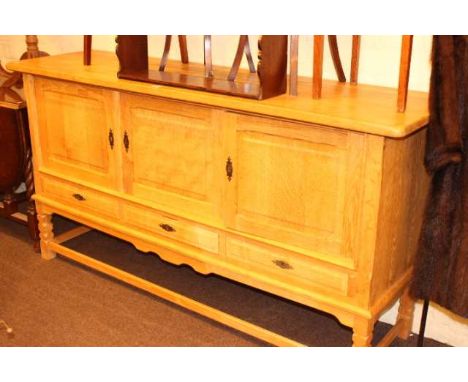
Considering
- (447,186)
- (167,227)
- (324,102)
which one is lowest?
(167,227)

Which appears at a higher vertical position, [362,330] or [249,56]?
[249,56]

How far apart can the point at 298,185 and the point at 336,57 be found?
568 mm

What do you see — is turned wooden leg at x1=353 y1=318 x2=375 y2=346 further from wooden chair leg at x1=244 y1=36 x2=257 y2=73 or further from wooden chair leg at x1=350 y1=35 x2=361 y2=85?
wooden chair leg at x1=244 y1=36 x2=257 y2=73

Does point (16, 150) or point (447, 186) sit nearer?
point (447, 186)

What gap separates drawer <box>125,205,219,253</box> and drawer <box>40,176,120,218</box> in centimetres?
11

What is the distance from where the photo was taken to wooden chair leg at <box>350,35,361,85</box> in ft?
7.20

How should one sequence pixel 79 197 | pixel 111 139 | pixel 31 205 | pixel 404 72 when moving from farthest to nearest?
pixel 31 205 → pixel 79 197 → pixel 111 139 → pixel 404 72

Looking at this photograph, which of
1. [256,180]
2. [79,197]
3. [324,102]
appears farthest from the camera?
[79,197]

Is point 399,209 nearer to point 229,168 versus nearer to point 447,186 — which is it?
point 447,186

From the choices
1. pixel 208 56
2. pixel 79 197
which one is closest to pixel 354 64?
pixel 208 56

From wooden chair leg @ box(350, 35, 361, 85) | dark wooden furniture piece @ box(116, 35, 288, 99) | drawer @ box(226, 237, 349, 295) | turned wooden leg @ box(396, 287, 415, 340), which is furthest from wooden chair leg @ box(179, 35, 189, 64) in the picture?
turned wooden leg @ box(396, 287, 415, 340)

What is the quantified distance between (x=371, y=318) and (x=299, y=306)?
2.29ft

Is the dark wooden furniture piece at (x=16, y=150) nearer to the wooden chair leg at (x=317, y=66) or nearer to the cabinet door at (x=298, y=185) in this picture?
the cabinet door at (x=298, y=185)

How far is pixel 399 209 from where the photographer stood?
194cm
